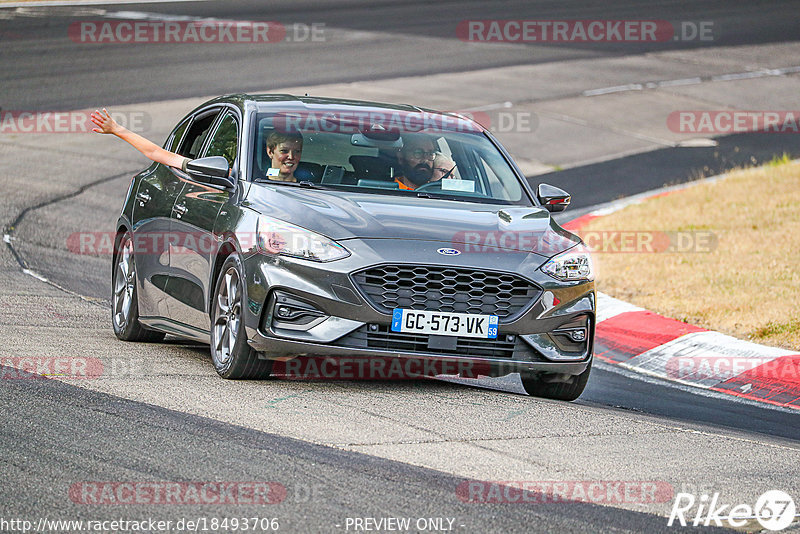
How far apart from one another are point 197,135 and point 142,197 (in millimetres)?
605

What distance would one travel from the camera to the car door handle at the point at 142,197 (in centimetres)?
955

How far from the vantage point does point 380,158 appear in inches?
338

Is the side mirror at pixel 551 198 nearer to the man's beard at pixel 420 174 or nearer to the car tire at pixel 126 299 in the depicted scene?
the man's beard at pixel 420 174

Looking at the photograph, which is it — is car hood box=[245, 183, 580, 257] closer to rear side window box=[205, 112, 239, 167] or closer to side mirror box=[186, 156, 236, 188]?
side mirror box=[186, 156, 236, 188]

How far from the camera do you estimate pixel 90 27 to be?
28375 mm

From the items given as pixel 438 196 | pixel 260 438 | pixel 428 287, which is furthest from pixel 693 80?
pixel 260 438

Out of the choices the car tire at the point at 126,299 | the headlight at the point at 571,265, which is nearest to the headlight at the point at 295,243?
the headlight at the point at 571,265

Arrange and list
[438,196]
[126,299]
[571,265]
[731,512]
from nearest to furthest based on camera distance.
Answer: [731,512], [571,265], [438,196], [126,299]

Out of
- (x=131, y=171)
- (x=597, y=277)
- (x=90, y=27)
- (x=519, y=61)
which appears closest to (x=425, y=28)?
(x=519, y=61)

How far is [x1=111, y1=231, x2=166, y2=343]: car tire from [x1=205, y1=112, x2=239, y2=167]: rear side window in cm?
108

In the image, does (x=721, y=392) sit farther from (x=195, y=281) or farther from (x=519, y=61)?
(x=519, y=61)

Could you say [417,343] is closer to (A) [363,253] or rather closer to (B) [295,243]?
(A) [363,253]

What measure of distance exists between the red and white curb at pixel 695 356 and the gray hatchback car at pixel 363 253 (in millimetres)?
1977

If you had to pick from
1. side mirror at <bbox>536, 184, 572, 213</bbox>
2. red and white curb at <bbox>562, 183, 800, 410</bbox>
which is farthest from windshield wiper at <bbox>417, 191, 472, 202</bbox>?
red and white curb at <bbox>562, 183, 800, 410</bbox>
